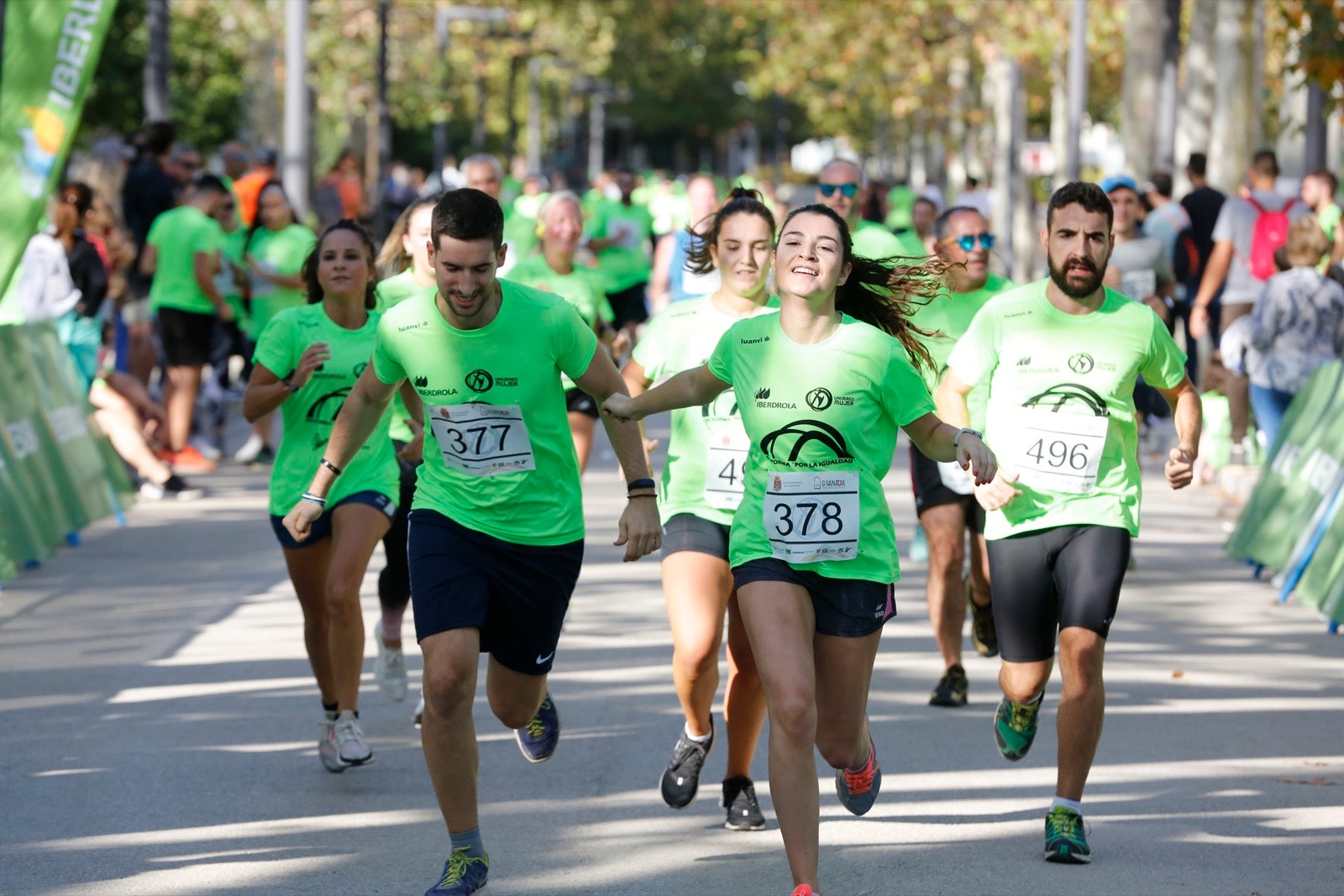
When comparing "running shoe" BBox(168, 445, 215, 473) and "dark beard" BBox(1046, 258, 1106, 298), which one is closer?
"dark beard" BBox(1046, 258, 1106, 298)

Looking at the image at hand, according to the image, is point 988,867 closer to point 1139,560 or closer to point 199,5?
point 1139,560

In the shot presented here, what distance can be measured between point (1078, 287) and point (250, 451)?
10.2 metres

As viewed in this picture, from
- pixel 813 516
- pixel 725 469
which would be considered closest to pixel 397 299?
pixel 725 469

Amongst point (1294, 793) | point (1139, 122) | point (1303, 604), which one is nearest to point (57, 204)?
point (1303, 604)

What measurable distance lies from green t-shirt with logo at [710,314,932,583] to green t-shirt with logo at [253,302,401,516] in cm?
189

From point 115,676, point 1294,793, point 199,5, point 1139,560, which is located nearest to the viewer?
point 1294,793

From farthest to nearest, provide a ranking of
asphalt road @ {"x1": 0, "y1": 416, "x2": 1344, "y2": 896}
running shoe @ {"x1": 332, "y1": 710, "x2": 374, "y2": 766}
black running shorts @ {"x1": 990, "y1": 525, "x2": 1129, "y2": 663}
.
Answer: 1. running shoe @ {"x1": 332, "y1": 710, "x2": 374, "y2": 766}
2. black running shorts @ {"x1": 990, "y1": 525, "x2": 1129, "y2": 663}
3. asphalt road @ {"x1": 0, "y1": 416, "x2": 1344, "y2": 896}

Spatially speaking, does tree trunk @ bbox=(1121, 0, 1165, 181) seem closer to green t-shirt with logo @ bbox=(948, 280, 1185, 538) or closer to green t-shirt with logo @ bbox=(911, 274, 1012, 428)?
green t-shirt with logo @ bbox=(911, 274, 1012, 428)

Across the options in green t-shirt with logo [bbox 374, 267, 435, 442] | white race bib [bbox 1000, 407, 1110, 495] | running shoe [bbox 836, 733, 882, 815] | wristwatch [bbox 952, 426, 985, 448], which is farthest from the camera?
green t-shirt with logo [bbox 374, 267, 435, 442]

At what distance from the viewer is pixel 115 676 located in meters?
8.70

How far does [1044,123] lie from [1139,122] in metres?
74.5

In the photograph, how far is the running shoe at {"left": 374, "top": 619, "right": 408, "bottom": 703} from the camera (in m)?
7.94

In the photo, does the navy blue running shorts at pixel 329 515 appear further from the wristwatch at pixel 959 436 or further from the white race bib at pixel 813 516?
the wristwatch at pixel 959 436

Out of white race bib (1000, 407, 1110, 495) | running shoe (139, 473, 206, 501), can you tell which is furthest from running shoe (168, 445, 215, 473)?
white race bib (1000, 407, 1110, 495)
